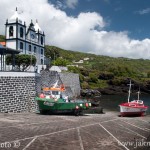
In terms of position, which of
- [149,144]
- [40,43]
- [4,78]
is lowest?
[149,144]

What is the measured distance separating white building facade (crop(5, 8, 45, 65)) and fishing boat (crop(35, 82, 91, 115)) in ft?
117

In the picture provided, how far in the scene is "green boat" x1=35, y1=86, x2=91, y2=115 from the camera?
31.2 meters

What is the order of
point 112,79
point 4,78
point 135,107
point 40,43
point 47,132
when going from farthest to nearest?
point 112,79 → point 40,43 → point 135,107 → point 4,78 → point 47,132

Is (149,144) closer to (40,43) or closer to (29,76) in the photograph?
(29,76)

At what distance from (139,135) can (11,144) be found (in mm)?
10103

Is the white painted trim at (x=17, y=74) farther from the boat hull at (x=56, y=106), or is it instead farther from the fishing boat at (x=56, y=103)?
the boat hull at (x=56, y=106)

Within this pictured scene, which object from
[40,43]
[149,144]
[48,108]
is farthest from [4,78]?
[40,43]

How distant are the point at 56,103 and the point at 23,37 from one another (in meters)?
40.3

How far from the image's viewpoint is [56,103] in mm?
31281

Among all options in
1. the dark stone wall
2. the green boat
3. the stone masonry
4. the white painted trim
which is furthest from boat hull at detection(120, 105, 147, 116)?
the white painted trim

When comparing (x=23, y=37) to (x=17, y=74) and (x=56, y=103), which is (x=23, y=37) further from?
(x=56, y=103)

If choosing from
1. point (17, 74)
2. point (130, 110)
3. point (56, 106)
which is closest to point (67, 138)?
point (56, 106)

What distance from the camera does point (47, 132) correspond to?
19406 millimetres

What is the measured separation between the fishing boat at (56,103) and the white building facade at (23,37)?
117 ft
